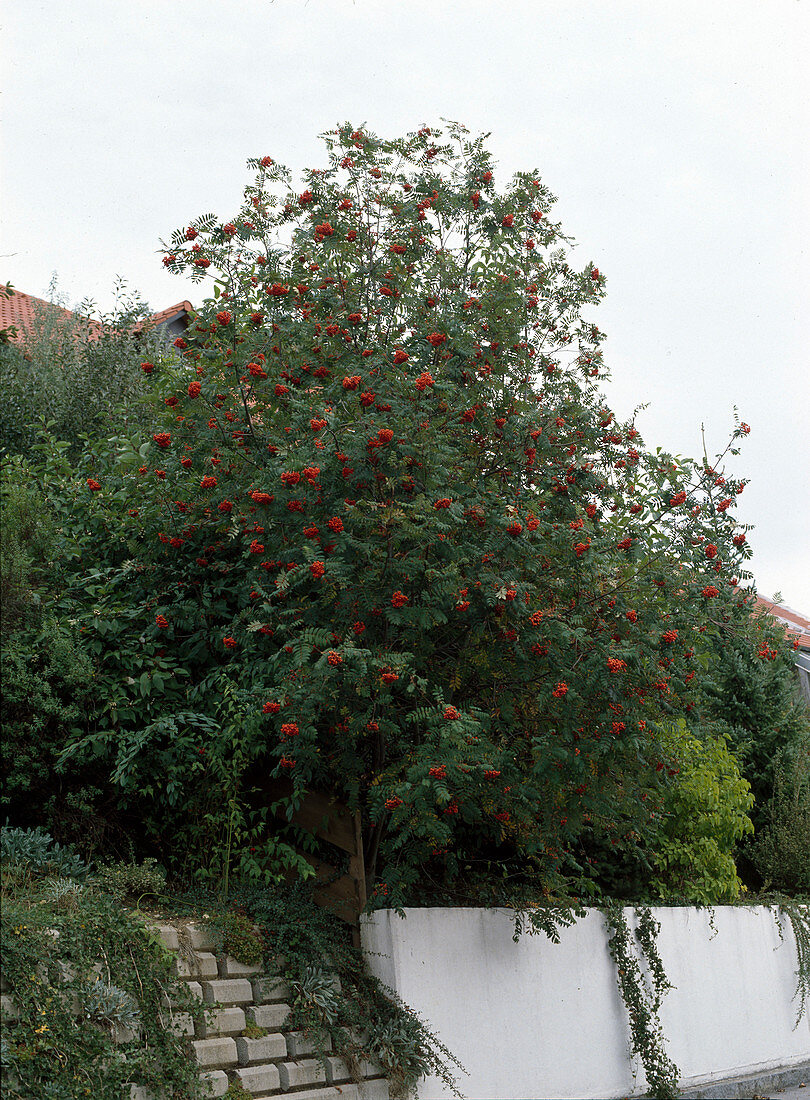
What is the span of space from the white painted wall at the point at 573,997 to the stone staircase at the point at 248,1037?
0.72 meters

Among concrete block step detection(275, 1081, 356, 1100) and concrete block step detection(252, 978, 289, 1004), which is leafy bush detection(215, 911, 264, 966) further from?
concrete block step detection(275, 1081, 356, 1100)

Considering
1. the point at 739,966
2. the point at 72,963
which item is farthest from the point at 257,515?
the point at 739,966

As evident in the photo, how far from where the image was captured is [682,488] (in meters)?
7.43

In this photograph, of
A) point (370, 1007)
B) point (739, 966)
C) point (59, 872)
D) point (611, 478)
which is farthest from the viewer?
point (739, 966)

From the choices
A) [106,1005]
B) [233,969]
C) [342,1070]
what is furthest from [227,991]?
[106,1005]

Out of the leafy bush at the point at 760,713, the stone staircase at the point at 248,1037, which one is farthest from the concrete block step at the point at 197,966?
the leafy bush at the point at 760,713

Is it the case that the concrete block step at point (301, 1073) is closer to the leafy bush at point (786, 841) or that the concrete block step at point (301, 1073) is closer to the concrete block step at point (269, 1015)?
the concrete block step at point (269, 1015)

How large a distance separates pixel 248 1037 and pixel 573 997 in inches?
138

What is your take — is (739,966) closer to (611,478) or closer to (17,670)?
(611,478)

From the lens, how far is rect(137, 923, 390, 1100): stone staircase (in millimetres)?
5586

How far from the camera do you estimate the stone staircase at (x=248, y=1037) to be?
5.59 metres

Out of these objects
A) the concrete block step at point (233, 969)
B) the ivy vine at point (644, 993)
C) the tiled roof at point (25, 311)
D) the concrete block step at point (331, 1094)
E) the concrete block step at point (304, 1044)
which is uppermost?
the tiled roof at point (25, 311)

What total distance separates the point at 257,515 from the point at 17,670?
6.29ft

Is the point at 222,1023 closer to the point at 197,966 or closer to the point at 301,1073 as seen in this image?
the point at 197,966
